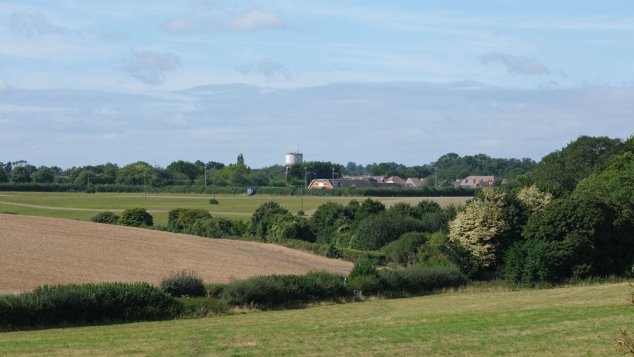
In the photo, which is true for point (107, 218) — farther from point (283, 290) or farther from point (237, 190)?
point (237, 190)

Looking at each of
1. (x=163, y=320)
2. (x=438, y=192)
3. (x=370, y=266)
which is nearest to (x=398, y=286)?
(x=370, y=266)

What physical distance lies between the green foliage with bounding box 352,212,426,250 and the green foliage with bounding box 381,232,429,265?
7040 millimetres

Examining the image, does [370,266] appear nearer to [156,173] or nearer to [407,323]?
[407,323]

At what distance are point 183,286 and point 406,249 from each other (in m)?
30.4

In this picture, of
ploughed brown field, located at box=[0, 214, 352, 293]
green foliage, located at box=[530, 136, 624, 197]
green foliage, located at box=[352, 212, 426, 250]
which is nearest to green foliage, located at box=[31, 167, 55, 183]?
green foliage, located at box=[530, 136, 624, 197]

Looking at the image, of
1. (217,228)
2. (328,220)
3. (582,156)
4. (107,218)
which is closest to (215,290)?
(217,228)

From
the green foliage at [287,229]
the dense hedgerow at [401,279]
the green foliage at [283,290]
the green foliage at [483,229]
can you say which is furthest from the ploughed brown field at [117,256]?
the green foliage at [287,229]

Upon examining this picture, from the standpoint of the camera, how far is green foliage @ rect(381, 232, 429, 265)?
211 ft

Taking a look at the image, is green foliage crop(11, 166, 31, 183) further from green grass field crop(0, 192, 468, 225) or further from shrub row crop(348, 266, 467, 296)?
shrub row crop(348, 266, 467, 296)

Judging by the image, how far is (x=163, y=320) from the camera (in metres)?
32.5

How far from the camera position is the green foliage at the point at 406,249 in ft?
211

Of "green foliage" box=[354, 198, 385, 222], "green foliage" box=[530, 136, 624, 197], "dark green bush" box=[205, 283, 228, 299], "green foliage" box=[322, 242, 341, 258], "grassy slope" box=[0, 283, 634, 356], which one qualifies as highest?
"green foliage" box=[530, 136, 624, 197]

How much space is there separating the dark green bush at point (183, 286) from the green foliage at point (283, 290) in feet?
3.13

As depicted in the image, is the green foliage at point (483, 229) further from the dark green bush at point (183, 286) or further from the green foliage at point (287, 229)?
the green foliage at point (287, 229)
